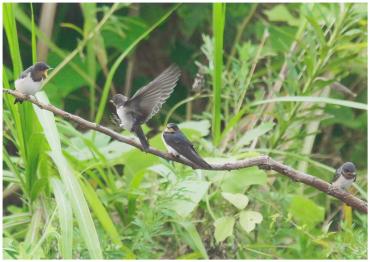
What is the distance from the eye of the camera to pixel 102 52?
2664 millimetres

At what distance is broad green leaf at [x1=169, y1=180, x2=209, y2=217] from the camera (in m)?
1.87

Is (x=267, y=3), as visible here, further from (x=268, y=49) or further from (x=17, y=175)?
(x=17, y=175)

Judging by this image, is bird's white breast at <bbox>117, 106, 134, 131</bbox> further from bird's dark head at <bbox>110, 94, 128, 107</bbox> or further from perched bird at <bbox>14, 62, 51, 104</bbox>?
perched bird at <bbox>14, 62, 51, 104</bbox>

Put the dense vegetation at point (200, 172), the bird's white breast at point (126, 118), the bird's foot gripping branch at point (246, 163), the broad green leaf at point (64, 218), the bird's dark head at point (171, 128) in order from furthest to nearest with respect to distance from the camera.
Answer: the dense vegetation at point (200, 172), the broad green leaf at point (64, 218), the bird's dark head at point (171, 128), the bird's white breast at point (126, 118), the bird's foot gripping branch at point (246, 163)

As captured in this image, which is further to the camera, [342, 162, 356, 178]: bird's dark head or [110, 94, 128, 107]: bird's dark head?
[342, 162, 356, 178]: bird's dark head

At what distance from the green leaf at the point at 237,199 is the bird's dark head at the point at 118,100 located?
77 cm

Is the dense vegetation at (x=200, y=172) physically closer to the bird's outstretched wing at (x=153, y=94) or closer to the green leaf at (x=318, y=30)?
the green leaf at (x=318, y=30)

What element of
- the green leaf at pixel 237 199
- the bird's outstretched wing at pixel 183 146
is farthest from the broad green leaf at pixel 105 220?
the bird's outstretched wing at pixel 183 146

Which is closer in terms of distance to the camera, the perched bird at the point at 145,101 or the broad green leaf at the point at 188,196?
the perched bird at the point at 145,101

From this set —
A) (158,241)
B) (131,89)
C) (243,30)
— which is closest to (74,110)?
(131,89)

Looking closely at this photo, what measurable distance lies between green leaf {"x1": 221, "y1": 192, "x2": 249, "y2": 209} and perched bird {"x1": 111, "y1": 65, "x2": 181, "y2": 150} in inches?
29.2

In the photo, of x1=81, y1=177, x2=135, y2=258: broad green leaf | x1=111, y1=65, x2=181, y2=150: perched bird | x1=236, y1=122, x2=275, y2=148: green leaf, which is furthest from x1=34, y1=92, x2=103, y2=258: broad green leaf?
x1=236, y1=122, x2=275, y2=148: green leaf

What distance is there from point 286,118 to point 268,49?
1.98 ft

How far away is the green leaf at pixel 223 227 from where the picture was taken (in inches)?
75.1
